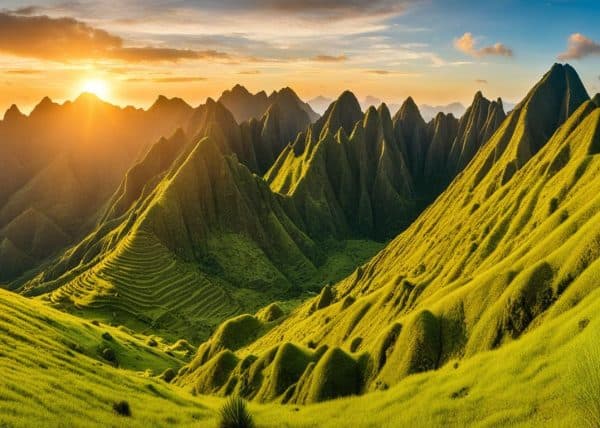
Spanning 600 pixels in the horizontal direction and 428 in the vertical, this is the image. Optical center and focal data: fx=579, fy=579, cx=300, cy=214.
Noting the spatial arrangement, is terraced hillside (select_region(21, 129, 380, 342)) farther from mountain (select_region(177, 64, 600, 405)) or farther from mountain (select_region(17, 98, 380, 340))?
mountain (select_region(177, 64, 600, 405))

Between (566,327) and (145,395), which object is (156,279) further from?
(566,327)

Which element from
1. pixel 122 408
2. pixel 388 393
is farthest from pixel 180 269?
pixel 122 408

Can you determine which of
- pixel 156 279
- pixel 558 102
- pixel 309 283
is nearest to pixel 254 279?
pixel 309 283

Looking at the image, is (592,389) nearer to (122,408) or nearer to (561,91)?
(122,408)

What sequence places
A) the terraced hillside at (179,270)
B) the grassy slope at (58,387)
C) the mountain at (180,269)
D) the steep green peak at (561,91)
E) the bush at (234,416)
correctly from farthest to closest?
the steep green peak at (561,91) → the mountain at (180,269) → the terraced hillside at (179,270) → the bush at (234,416) → the grassy slope at (58,387)

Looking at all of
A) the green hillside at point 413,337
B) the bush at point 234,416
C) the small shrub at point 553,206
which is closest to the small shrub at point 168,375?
the green hillside at point 413,337

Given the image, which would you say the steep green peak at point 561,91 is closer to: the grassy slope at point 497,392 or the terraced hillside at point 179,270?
the terraced hillside at point 179,270
